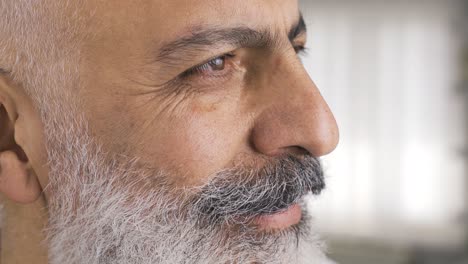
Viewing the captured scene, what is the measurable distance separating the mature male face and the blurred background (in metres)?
3.15

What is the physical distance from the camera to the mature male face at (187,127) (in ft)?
2.57

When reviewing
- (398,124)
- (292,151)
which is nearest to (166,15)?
(292,151)

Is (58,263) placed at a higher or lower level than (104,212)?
lower

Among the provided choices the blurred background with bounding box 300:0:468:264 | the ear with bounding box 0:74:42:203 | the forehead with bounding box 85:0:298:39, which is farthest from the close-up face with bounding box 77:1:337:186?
the blurred background with bounding box 300:0:468:264

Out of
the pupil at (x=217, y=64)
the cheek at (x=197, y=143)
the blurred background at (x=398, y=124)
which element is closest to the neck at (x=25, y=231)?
the cheek at (x=197, y=143)

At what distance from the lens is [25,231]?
3.09 feet

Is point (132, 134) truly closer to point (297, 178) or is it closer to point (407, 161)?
point (297, 178)

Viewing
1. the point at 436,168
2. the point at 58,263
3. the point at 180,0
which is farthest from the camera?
the point at 436,168

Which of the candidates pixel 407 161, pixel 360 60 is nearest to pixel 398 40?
pixel 360 60

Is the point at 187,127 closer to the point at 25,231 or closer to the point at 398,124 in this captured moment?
the point at 25,231

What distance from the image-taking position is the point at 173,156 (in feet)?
2.58

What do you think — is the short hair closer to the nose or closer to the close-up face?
the close-up face

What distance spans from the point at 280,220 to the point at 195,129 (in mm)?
188

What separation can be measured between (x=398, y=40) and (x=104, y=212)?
144 inches
